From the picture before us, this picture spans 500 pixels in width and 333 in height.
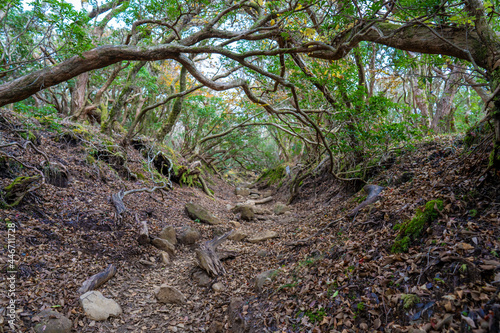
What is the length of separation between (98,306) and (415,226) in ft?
13.5

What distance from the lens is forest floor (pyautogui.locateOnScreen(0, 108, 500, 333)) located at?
7.72ft

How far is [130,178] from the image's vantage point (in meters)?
8.30

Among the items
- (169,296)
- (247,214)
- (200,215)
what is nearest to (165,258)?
(169,296)

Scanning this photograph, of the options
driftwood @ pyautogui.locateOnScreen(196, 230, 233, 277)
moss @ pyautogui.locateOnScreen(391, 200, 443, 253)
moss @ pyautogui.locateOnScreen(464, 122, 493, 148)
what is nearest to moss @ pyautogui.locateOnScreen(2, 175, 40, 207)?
driftwood @ pyautogui.locateOnScreen(196, 230, 233, 277)

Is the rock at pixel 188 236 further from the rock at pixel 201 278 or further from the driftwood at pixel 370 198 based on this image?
the driftwood at pixel 370 198

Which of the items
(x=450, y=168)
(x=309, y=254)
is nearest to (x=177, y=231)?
(x=309, y=254)

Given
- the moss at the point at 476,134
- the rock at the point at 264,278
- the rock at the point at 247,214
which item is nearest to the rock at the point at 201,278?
the rock at the point at 264,278

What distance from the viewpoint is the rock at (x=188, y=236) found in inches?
245

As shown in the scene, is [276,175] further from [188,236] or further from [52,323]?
[52,323]

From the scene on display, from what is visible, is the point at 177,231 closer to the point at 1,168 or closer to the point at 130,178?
the point at 130,178

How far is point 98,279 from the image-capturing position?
12.7 ft

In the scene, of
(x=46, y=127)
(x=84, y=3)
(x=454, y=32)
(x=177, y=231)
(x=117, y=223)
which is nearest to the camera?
(x=454, y=32)

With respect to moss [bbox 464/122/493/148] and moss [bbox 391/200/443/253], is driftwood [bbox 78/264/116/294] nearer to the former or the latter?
moss [bbox 391/200/443/253]

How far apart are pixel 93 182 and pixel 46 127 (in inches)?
103
